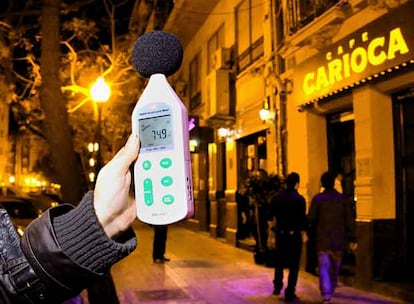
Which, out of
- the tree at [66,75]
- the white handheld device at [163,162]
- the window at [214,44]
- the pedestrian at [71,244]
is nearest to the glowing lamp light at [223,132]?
the window at [214,44]

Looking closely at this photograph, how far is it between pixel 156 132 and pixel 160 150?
57 mm

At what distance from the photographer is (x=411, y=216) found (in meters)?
9.57

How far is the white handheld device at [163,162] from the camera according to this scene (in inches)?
63.9

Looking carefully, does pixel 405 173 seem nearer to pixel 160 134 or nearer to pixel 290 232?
pixel 290 232

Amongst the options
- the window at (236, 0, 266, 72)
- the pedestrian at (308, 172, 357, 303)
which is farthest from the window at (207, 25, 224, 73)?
the pedestrian at (308, 172, 357, 303)

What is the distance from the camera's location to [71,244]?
148 cm

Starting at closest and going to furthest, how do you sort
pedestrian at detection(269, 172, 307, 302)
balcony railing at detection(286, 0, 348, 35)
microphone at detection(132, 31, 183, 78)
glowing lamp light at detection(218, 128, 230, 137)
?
microphone at detection(132, 31, 183, 78), pedestrian at detection(269, 172, 307, 302), balcony railing at detection(286, 0, 348, 35), glowing lamp light at detection(218, 128, 230, 137)

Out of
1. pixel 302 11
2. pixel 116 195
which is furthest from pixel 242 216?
pixel 116 195

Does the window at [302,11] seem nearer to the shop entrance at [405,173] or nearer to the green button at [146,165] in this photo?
the shop entrance at [405,173]

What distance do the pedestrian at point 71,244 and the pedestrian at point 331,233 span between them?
732 centimetres

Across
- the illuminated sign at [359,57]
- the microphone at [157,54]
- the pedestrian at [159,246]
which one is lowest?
the pedestrian at [159,246]

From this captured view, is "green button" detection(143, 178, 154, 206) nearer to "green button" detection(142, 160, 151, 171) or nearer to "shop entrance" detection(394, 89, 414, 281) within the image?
"green button" detection(142, 160, 151, 171)

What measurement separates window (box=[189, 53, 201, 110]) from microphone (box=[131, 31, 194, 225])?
22270mm

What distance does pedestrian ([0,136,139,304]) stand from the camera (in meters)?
1.43
